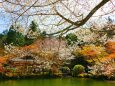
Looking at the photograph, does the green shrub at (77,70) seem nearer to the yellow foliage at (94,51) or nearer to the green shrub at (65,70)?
the green shrub at (65,70)

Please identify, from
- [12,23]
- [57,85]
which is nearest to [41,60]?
[57,85]

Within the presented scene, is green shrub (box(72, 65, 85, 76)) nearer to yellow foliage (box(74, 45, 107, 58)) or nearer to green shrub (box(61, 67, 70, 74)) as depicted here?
green shrub (box(61, 67, 70, 74))

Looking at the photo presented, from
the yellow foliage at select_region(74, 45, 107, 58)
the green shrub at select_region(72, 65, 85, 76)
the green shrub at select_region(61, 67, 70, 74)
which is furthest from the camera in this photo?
the green shrub at select_region(61, 67, 70, 74)

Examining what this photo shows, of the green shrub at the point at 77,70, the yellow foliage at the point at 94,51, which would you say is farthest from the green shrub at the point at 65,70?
the yellow foliage at the point at 94,51

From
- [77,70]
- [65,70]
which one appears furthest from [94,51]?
[65,70]

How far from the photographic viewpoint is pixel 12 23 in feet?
13.4

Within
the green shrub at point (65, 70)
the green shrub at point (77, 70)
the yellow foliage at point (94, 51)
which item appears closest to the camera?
the yellow foliage at point (94, 51)

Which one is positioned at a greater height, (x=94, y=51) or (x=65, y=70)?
(x=94, y=51)

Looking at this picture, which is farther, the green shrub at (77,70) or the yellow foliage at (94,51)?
the green shrub at (77,70)

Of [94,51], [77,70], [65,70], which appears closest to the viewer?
[94,51]

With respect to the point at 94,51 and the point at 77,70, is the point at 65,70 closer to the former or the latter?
the point at 77,70

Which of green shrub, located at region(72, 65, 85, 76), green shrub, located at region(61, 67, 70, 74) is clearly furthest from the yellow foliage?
green shrub, located at region(61, 67, 70, 74)

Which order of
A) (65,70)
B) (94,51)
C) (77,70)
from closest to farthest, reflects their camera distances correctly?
(94,51)
(77,70)
(65,70)

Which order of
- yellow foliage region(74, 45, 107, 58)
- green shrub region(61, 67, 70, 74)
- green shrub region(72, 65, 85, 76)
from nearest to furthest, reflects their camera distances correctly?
yellow foliage region(74, 45, 107, 58) < green shrub region(72, 65, 85, 76) < green shrub region(61, 67, 70, 74)
